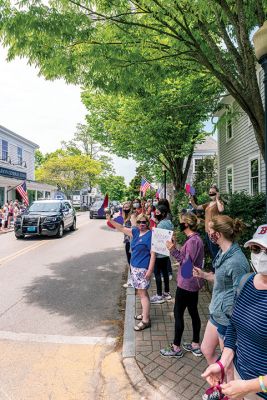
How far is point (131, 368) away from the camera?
145 inches

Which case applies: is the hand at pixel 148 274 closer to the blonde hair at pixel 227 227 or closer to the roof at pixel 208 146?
the blonde hair at pixel 227 227

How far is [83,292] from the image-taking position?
22.5 feet

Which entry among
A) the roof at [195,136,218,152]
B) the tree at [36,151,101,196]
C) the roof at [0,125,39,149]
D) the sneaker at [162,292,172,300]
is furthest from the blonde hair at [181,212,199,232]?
the tree at [36,151,101,196]

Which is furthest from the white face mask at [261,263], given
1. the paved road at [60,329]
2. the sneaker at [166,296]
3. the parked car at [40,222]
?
the parked car at [40,222]

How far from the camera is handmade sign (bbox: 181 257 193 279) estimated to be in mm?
3784

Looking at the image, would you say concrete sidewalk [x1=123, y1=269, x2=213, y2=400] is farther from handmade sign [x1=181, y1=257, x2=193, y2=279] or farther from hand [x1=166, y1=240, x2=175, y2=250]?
hand [x1=166, y1=240, x2=175, y2=250]

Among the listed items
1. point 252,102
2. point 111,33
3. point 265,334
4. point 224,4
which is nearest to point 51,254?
point 111,33

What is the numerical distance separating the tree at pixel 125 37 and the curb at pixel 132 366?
3.78 meters

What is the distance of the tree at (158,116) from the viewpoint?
10.1 meters

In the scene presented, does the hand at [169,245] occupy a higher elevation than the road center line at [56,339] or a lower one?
higher

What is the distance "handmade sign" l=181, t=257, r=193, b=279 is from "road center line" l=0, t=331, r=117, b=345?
1.63 m

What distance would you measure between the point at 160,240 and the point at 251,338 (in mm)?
2532

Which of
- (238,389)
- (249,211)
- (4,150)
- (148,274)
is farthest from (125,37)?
(4,150)

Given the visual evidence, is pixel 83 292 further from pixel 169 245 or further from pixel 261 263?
pixel 261 263
